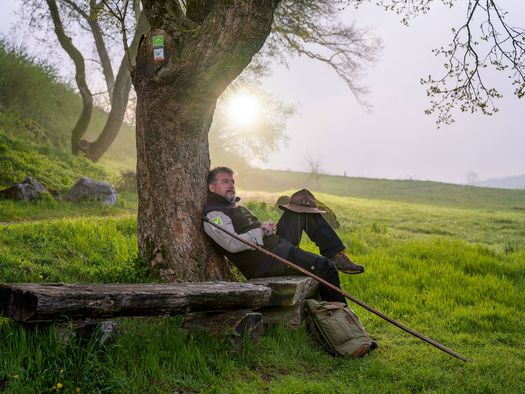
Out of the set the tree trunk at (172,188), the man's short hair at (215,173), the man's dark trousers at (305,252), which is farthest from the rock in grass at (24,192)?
the man's dark trousers at (305,252)

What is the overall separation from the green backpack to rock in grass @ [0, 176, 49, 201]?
9.92 m

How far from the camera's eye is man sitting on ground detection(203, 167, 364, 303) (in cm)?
655

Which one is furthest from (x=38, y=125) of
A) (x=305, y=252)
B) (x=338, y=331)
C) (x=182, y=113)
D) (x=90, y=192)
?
(x=338, y=331)

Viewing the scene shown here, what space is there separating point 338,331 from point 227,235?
1787mm

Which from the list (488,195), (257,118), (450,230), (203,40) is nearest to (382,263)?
(203,40)

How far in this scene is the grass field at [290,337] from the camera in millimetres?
4156

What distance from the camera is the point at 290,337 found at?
5996mm

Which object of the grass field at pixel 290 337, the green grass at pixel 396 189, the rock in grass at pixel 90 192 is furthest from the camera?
the green grass at pixel 396 189

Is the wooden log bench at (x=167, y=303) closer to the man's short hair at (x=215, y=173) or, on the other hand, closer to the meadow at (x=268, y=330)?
the meadow at (x=268, y=330)

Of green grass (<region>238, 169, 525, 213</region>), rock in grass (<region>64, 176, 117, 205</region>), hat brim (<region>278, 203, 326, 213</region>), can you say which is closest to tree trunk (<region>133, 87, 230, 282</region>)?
hat brim (<region>278, 203, 326, 213</region>)

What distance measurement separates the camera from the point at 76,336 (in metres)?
4.23

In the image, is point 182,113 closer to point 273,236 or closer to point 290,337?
point 273,236

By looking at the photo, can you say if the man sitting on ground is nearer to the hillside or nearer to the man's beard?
the man's beard

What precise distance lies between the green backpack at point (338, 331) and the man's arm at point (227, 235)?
114 centimetres
